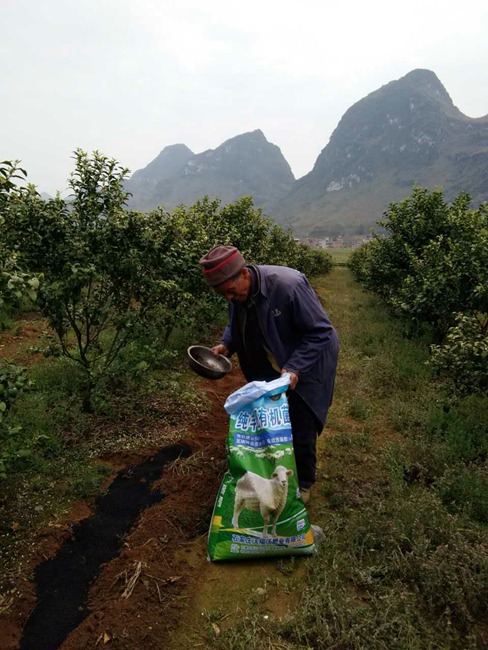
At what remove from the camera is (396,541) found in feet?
9.55

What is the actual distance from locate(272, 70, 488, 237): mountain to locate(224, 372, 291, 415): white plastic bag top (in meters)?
125

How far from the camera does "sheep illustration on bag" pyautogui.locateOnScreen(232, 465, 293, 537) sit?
2787 mm

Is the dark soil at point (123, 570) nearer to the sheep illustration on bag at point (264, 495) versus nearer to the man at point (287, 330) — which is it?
the sheep illustration on bag at point (264, 495)

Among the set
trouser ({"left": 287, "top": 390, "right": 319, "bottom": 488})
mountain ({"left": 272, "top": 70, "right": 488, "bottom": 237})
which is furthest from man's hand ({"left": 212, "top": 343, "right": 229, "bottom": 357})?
mountain ({"left": 272, "top": 70, "right": 488, "bottom": 237})

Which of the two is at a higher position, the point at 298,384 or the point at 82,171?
the point at 82,171

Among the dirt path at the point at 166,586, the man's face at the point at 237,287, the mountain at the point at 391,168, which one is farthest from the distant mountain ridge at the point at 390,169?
the dirt path at the point at 166,586

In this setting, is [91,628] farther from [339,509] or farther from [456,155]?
[456,155]

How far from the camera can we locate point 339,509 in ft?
11.5

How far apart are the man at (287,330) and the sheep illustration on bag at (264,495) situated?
0.57 metres

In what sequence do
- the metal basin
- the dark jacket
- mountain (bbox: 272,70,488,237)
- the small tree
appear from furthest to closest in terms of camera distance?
mountain (bbox: 272,70,488,237) → the small tree → the metal basin → the dark jacket

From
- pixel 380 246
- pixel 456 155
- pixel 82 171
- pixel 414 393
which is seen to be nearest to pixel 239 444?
pixel 82 171

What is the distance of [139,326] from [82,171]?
185 cm

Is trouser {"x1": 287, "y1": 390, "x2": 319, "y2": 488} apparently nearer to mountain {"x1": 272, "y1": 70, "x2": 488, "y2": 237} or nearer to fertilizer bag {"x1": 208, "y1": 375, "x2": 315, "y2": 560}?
fertilizer bag {"x1": 208, "y1": 375, "x2": 315, "y2": 560}

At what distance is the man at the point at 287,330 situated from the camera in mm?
2930
